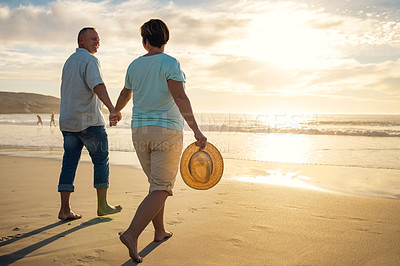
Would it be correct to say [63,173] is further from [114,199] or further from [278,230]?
[278,230]

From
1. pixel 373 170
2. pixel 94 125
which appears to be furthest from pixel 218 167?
pixel 373 170

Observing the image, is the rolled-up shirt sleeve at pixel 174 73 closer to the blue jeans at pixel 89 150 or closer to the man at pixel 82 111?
the man at pixel 82 111

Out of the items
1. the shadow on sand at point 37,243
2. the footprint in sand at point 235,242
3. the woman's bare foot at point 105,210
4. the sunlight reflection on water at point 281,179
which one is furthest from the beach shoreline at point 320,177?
the shadow on sand at point 37,243

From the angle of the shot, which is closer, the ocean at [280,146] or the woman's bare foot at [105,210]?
the woman's bare foot at [105,210]

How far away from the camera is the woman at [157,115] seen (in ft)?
7.83

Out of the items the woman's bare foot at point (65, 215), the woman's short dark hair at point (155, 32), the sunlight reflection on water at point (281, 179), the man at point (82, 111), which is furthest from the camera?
the sunlight reflection on water at point (281, 179)

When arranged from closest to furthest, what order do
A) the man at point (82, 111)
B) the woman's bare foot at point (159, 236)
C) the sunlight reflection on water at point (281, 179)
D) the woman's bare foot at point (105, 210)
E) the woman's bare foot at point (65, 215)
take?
the woman's bare foot at point (159, 236), the man at point (82, 111), the woman's bare foot at point (65, 215), the woman's bare foot at point (105, 210), the sunlight reflection on water at point (281, 179)

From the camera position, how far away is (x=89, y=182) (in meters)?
5.41

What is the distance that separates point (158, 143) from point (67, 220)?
163 centimetres

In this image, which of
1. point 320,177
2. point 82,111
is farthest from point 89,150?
point 320,177

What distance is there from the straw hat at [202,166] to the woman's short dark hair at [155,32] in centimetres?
83

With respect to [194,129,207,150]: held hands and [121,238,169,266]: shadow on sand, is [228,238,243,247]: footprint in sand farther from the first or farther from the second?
[194,129,207,150]: held hands

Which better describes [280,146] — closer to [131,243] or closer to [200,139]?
[200,139]

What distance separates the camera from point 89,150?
10.8 feet
